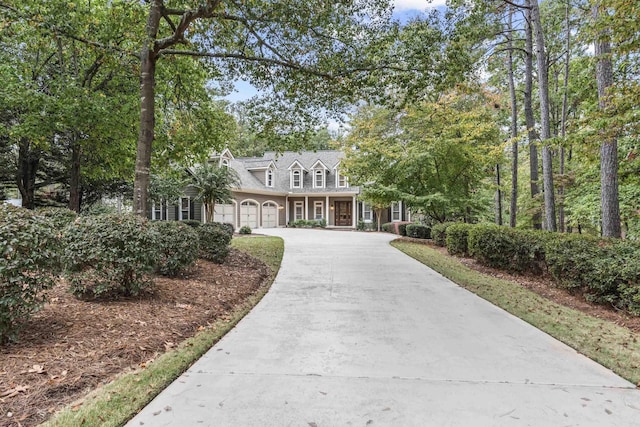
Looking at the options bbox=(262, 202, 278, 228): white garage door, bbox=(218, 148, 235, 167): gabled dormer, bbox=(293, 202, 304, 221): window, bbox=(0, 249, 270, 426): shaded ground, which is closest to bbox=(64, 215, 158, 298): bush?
bbox=(0, 249, 270, 426): shaded ground

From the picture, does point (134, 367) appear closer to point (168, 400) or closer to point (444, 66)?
point (168, 400)

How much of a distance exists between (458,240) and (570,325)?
23.1ft

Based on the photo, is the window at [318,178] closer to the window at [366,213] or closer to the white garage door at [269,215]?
the white garage door at [269,215]

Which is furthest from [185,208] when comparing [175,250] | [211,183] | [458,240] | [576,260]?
[576,260]

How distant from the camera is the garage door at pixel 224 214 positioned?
76.8ft

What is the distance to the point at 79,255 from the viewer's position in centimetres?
451

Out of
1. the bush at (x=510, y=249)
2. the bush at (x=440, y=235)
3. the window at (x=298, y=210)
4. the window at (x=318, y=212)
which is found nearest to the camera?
the bush at (x=510, y=249)

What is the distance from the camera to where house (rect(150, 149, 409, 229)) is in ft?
85.5

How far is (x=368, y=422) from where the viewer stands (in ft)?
8.04

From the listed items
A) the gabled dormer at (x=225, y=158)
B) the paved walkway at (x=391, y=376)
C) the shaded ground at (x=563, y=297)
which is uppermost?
the gabled dormer at (x=225, y=158)

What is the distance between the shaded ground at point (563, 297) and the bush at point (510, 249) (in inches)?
7.9

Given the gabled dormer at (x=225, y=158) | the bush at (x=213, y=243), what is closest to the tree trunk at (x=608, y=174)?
the bush at (x=213, y=243)

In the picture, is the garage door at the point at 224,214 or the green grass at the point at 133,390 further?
the garage door at the point at 224,214

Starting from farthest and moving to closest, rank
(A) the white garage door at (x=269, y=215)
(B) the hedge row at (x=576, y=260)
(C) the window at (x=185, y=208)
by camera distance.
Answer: (A) the white garage door at (x=269, y=215)
(C) the window at (x=185, y=208)
(B) the hedge row at (x=576, y=260)
